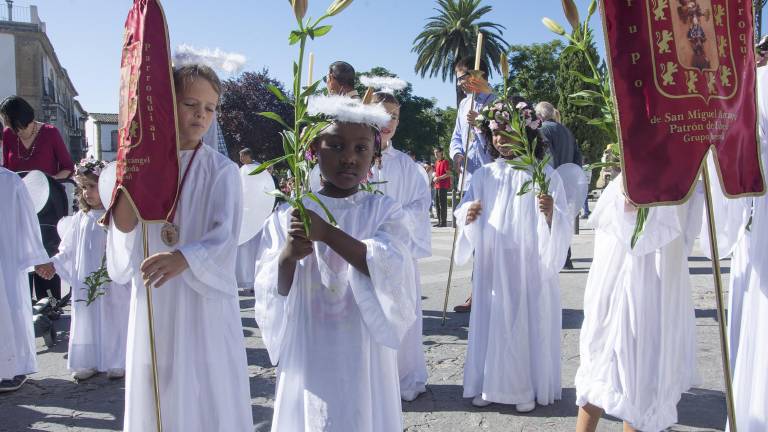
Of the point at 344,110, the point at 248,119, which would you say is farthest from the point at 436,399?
the point at 248,119

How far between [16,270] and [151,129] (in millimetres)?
2979

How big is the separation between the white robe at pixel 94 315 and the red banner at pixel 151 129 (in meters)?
2.69

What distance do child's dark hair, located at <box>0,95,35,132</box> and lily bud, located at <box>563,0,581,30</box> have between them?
5.80 metres

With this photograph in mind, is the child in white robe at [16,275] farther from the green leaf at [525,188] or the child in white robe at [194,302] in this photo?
the green leaf at [525,188]

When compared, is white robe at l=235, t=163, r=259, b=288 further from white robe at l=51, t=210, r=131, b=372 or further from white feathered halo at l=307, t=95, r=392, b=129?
white feathered halo at l=307, t=95, r=392, b=129

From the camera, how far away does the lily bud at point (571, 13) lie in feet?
7.75

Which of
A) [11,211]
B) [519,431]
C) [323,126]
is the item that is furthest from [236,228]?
[11,211]

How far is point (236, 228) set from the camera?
3.04 meters

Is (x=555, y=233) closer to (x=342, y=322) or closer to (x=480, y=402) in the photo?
(x=480, y=402)

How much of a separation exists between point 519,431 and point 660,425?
971 millimetres

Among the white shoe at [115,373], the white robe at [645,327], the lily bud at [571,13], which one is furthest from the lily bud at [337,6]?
the white shoe at [115,373]

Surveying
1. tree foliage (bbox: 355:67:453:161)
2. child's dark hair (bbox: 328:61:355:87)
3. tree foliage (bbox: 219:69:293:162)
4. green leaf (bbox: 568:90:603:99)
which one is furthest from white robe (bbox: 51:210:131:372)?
tree foliage (bbox: 355:67:453:161)

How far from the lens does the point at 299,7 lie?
7.60ft

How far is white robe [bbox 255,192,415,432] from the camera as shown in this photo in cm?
262
